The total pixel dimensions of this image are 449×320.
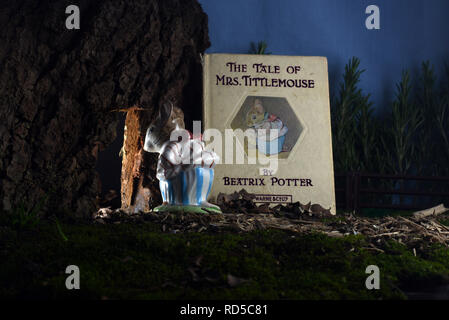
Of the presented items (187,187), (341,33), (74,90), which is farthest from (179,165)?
(341,33)

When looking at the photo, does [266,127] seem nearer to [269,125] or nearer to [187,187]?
[269,125]

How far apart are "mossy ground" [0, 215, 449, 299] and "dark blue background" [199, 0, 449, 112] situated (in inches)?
95.6

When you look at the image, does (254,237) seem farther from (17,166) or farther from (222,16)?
(222,16)

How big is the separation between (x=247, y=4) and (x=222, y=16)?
0.26m

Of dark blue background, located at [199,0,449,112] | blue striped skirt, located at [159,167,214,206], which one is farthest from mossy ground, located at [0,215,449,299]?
dark blue background, located at [199,0,449,112]

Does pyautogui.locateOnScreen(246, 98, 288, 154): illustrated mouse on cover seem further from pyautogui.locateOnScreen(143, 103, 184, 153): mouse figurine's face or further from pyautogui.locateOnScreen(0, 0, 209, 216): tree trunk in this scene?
pyautogui.locateOnScreen(143, 103, 184, 153): mouse figurine's face

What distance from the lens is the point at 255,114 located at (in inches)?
139

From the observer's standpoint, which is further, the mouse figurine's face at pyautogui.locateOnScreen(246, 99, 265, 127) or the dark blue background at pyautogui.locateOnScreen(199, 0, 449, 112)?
the dark blue background at pyautogui.locateOnScreen(199, 0, 449, 112)

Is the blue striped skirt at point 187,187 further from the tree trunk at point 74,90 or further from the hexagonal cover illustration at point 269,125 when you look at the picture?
the hexagonal cover illustration at point 269,125

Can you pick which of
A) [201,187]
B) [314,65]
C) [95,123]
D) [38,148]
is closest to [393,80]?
[314,65]

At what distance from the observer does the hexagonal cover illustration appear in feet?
11.5

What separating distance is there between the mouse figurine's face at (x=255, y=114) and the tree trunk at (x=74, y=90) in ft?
2.00

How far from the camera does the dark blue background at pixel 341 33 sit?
4.12 metres

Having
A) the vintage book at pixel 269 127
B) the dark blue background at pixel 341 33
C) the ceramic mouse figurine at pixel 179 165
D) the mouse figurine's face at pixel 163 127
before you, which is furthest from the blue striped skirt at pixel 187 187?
the dark blue background at pixel 341 33
